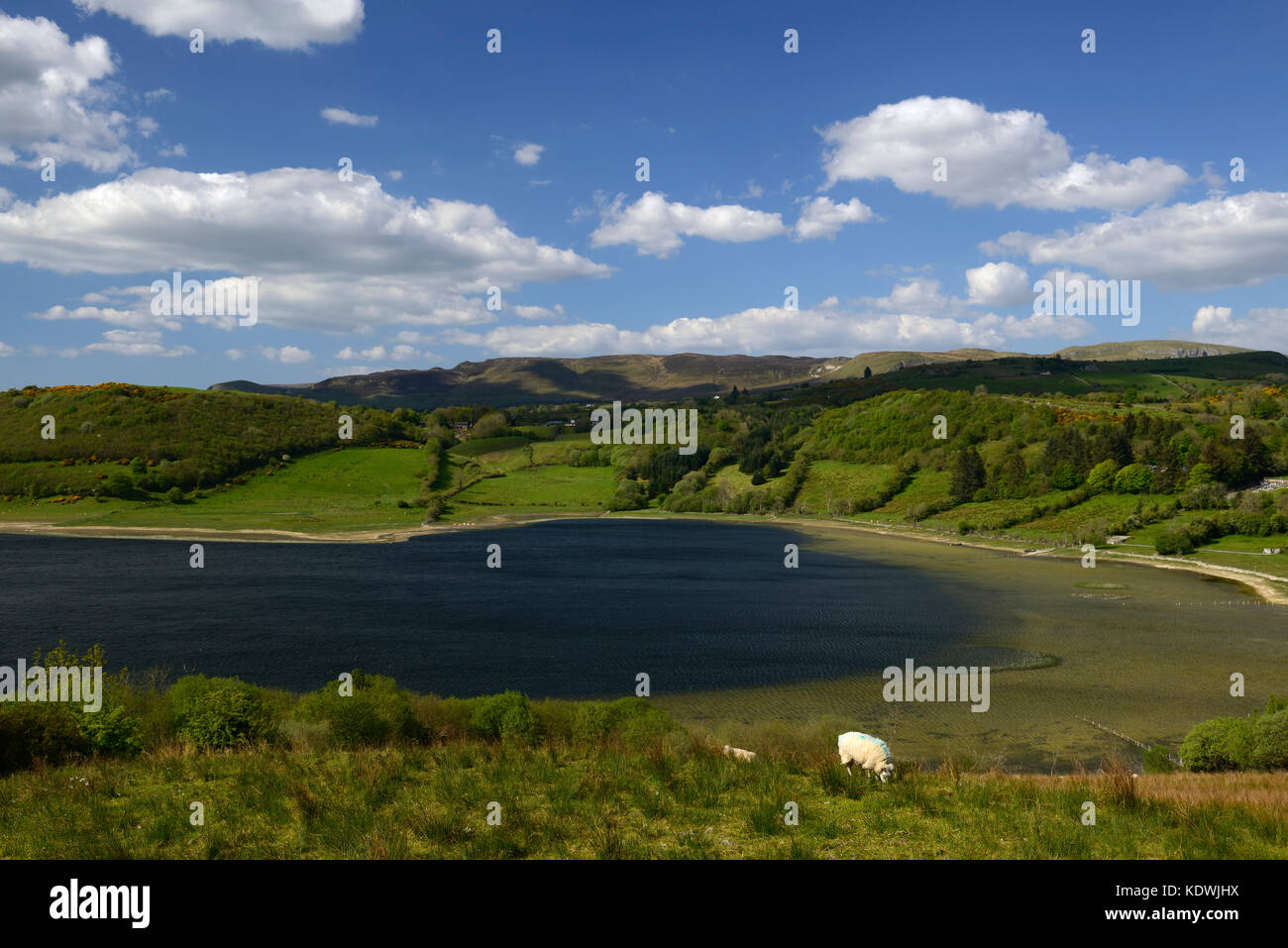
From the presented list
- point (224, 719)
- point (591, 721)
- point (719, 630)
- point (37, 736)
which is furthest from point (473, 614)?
point (37, 736)

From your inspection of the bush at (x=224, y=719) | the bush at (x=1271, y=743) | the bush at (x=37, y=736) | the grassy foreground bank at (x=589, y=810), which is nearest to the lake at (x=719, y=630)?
the bush at (x=1271, y=743)

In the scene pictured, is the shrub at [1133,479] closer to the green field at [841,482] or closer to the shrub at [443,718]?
the green field at [841,482]

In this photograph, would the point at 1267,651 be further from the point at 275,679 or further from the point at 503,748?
the point at 275,679

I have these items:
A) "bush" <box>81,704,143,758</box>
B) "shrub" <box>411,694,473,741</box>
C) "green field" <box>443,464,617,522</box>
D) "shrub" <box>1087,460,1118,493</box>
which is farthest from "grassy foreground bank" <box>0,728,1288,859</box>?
"green field" <box>443,464,617,522</box>

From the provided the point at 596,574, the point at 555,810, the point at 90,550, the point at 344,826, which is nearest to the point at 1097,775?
the point at 555,810

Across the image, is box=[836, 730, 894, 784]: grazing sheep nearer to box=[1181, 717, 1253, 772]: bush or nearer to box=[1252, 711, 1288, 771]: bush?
box=[1252, 711, 1288, 771]: bush
